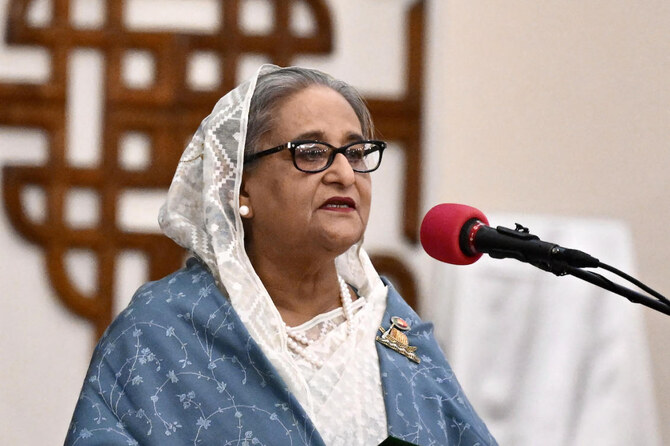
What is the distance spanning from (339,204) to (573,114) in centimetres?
206

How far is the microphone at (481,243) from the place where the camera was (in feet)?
4.88

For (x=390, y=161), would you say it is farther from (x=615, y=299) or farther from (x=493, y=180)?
(x=615, y=299)

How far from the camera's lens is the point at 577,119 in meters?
3.99

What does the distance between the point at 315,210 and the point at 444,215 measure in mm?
518

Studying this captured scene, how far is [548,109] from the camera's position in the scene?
13.1 feet

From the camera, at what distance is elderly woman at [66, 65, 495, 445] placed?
2020 mm

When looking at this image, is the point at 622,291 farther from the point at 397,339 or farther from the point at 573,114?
the point at 573,114

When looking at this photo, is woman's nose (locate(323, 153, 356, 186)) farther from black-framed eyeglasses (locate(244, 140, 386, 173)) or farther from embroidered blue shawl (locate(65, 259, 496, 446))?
embroidered blue shawl (locate(65, 259, 496, 446))

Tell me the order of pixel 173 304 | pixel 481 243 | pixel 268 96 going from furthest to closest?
pixel 268 96
pixel 173 304
pixel 481 243

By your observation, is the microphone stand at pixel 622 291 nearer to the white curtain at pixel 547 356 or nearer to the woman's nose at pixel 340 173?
the woman's nose at pixel 340 173

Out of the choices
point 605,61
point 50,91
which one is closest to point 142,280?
point 50,91

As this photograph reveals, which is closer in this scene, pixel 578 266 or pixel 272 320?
pixel 578 266

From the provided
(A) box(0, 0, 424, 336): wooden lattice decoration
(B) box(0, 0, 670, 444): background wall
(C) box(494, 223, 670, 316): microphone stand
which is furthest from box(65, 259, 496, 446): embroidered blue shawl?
(B) box(0, 0, 670, 444): background wall

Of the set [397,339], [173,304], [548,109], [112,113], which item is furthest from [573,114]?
[173,304]
